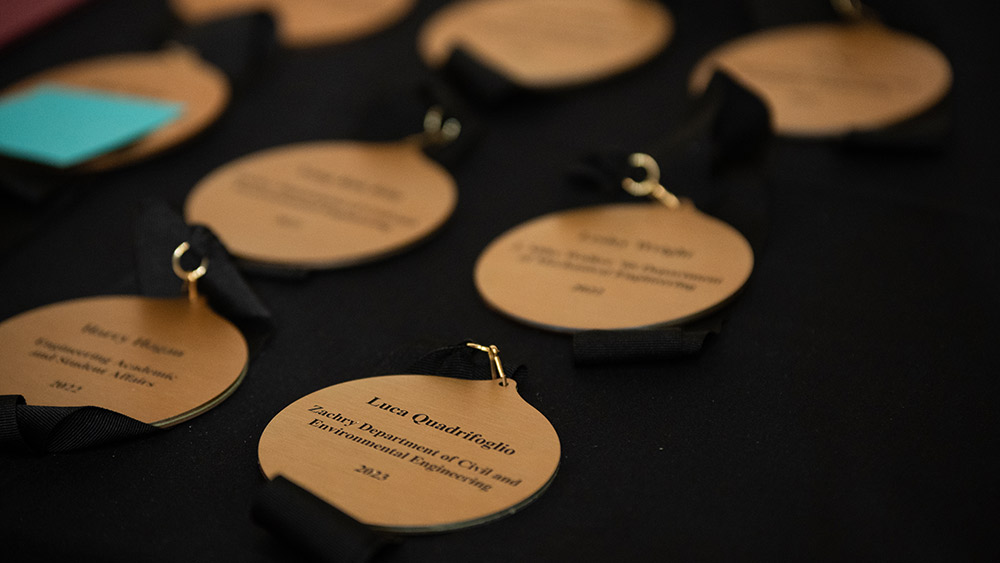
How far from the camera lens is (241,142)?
1068 millimetres

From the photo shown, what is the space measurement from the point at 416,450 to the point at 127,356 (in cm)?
25

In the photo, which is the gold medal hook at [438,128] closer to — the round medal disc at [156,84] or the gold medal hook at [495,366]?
the round medal disc at [156,84]

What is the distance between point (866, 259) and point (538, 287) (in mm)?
277

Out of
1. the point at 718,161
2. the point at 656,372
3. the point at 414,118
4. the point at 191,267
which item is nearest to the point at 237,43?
the point at 414,118

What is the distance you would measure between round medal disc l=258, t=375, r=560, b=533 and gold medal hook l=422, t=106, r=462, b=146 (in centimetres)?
38

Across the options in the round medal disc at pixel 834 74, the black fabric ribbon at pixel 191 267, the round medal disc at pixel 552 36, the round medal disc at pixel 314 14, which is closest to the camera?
the black fabric ribbon at pixel 191 267

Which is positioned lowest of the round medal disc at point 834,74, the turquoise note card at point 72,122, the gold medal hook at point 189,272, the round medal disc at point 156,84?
the round medal disc at point 156,84

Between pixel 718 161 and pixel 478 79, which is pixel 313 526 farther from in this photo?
pixel 478 79

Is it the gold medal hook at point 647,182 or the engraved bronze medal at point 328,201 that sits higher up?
the gold medal hook at point 647,182

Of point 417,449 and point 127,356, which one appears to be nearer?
point 417,449

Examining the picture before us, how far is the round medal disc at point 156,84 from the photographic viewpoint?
3.36 ft

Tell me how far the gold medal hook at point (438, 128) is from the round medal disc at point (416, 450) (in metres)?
0.38

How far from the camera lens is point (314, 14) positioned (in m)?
1.33

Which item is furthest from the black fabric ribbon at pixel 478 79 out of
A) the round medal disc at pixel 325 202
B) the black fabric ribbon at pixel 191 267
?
the black fabric ribbon at pixel 191 267
